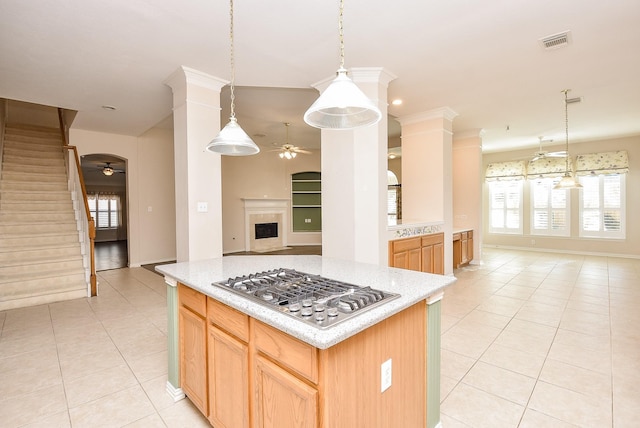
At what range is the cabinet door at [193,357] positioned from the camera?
5.89 ft

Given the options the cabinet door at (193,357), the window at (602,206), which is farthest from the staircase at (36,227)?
the window at (602,206)

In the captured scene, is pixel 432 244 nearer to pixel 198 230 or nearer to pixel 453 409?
pixel 453 409

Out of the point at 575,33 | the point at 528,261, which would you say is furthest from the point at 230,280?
the point at 528,261

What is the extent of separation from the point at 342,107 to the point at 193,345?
64.9 inches

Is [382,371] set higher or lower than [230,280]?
lower

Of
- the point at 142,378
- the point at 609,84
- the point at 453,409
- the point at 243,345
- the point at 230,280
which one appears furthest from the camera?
the point at 609,84

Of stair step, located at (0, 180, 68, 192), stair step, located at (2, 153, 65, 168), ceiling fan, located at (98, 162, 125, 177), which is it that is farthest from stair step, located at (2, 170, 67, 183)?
ceiling fan, located at (98, 162, 125, 177)

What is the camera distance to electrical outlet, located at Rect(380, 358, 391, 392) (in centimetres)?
135

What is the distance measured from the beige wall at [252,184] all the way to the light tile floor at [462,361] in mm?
3785

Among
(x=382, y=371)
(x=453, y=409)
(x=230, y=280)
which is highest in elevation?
(x=230, y=280)

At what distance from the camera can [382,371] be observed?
4.43 ft

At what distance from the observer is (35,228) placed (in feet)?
16.5

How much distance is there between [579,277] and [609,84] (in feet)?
10.6

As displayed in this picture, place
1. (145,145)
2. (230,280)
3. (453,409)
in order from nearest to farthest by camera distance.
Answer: (230,280), (453,409), (145,145)
